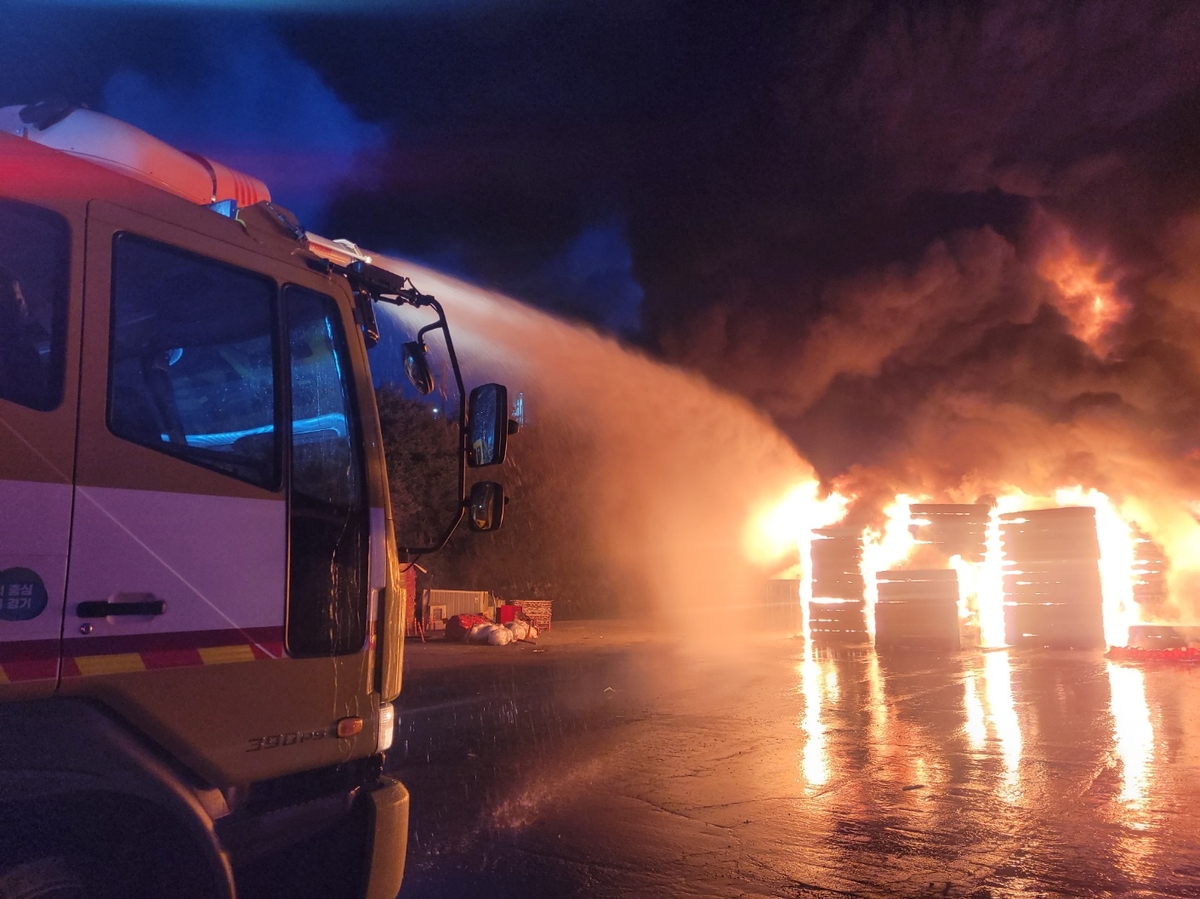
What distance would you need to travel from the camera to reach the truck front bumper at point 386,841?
2615 mm

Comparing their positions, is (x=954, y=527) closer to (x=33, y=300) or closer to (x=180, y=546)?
(x=180, y=546)

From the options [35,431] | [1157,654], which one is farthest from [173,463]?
[1157,654]

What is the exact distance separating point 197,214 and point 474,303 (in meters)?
8.57

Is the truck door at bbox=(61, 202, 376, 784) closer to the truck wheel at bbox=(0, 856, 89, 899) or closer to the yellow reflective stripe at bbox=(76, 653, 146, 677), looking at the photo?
the yellow reflective stripe at bbox=(76, 653, 146, 677)

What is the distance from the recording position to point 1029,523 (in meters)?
16.5

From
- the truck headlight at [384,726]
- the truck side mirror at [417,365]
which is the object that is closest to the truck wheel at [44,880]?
the truck headlight at [384,726]

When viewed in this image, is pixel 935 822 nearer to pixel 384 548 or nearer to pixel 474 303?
pixel 384 548

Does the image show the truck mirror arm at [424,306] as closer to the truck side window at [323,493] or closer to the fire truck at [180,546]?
the fire truck at [180,546]

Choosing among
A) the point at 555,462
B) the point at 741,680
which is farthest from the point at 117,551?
the point at 555,462

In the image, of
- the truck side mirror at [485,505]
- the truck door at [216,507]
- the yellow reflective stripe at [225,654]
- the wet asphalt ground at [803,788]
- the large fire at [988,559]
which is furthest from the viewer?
the large fire at [988,559]

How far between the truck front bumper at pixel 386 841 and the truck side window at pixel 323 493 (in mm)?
481

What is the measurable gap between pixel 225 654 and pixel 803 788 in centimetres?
473

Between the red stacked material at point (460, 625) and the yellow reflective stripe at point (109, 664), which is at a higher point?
the yellow reflective stripe at point (109, 664)

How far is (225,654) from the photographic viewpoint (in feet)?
7.65
